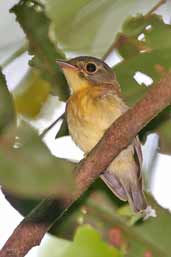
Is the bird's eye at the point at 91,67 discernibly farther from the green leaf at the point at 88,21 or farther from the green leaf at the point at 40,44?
the green leaf at the point at 88,21

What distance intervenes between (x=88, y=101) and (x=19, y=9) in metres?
0.82

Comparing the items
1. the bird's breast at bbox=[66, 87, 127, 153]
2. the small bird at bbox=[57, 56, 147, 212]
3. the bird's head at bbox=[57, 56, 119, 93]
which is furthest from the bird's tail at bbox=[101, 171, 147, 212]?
the bird's head at bbox=[57, 56, 119, 93]

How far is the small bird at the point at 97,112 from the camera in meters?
1.87

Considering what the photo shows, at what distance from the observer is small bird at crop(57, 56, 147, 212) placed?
187 cm

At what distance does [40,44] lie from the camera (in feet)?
4.53

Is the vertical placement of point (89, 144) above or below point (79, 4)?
below

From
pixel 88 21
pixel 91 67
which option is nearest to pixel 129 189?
pixel 91 67

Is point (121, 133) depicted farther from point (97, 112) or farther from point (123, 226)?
point (97, 112)

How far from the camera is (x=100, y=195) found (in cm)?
152

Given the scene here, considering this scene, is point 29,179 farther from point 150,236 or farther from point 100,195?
point 100,195

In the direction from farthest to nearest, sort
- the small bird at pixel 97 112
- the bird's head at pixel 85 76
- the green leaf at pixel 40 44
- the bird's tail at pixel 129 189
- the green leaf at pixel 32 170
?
the bird's head at pixel 85 76 → the small bird at pixel 97 112 → the bird's tail at pixel 129 189 → the green leaf at pixel 40 44 → the green leaf at pixel 32 170

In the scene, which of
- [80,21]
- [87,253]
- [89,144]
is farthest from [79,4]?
[89,144]

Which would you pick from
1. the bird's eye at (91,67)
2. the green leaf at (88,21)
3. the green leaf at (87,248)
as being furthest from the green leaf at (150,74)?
the green leaf at (87,248)

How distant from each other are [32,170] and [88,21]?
1.31 ft
